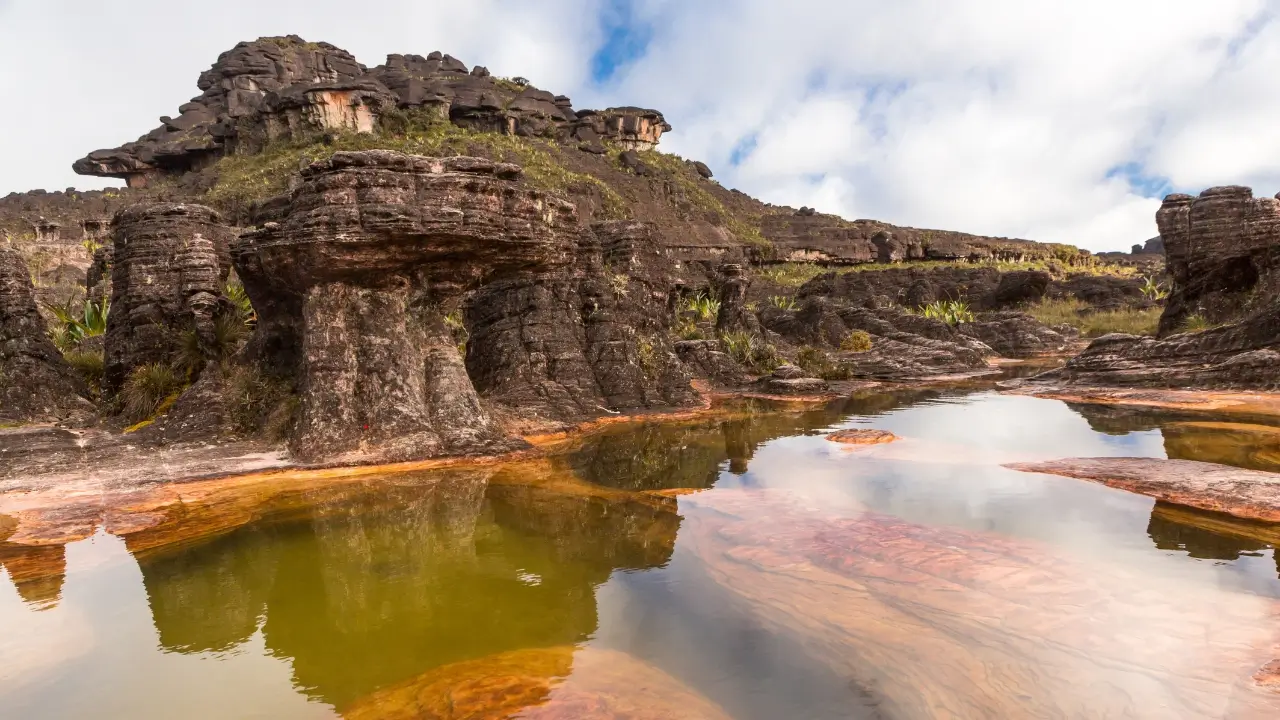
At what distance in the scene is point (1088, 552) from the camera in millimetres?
5629

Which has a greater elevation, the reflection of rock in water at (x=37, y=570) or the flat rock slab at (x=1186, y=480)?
the flat rock slab at (x=1186, y=480)

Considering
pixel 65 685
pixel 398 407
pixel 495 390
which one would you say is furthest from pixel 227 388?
pixel 65 685

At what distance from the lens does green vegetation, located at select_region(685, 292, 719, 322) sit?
31.5 meters

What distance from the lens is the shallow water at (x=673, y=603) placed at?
3.74 meters

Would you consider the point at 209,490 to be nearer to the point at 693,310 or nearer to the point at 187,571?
the point at 187,571

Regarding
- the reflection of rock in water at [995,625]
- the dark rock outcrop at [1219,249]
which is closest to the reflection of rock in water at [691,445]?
the reflection of rock in water at [995,625]

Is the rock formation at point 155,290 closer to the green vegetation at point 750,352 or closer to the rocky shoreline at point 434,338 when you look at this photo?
the rocky shoreline at point 434,338

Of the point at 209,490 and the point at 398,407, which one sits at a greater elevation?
the point at 398,407

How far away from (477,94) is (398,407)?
7227 centimetres

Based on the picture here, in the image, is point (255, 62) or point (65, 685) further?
point (255, 62)

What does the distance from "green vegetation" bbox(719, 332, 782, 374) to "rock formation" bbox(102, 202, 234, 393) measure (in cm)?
1586

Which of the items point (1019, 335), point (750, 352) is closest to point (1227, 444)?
point (750, 352)

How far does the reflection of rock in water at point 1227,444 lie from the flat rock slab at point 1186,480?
1.23m

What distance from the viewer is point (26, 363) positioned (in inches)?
480
